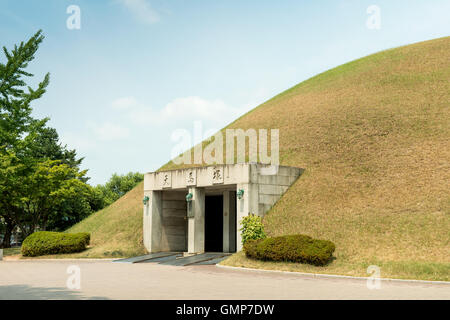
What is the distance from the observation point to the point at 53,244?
2741 centimetres

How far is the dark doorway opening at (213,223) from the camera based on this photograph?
95.2 feet

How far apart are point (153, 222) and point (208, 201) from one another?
3.91 meters


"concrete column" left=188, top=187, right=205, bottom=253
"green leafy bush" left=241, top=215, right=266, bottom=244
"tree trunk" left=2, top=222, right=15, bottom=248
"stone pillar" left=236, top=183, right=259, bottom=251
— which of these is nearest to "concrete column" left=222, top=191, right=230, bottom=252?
"concrete column" left=188, top=187, right=205, bottom=253

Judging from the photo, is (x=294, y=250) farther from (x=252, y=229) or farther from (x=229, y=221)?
(x=229, y=221)

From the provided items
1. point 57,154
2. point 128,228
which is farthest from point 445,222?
point 57,154

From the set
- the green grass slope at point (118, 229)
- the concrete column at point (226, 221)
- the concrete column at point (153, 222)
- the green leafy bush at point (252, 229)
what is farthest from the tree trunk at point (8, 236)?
the green leafy bush at point (252, 229)

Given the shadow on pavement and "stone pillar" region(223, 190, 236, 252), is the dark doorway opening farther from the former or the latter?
the shadow on pavement

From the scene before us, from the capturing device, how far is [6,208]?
3903 cm

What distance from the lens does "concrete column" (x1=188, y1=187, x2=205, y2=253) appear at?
25844mm

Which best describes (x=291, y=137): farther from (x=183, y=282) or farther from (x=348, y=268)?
(x=183, y=282)

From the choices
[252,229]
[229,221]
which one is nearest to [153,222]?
[229,221]

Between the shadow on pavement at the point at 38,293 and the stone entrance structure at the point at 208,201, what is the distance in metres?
12.8
